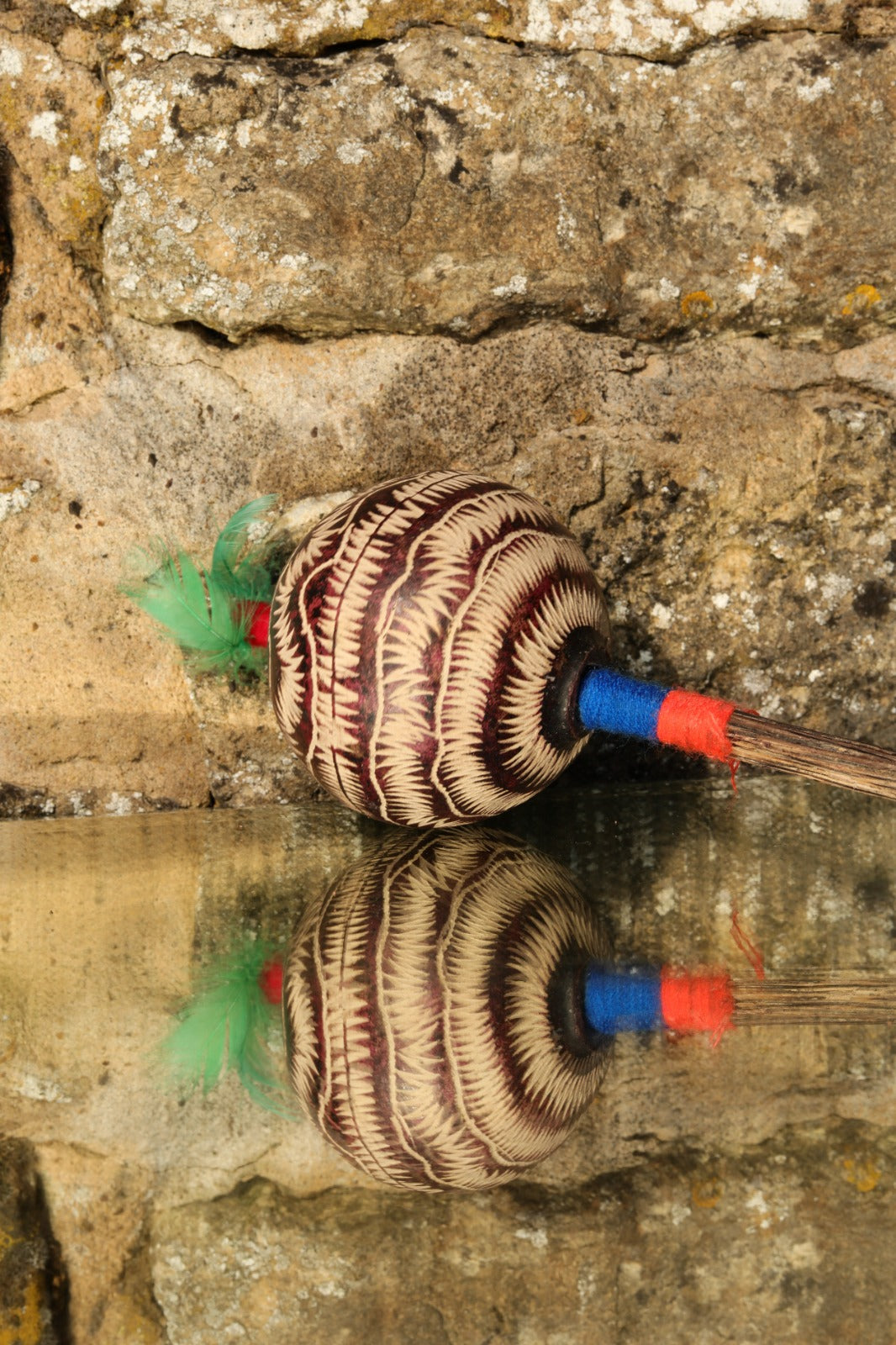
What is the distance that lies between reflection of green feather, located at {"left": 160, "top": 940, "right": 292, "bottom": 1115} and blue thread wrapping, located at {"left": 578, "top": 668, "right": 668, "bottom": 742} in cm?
44

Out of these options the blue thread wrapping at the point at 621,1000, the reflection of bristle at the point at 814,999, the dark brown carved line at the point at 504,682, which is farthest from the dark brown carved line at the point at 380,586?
the reflection of bristle at the point at 814,999

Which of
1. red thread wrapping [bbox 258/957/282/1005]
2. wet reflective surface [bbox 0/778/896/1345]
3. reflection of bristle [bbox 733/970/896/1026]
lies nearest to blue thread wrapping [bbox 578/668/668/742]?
wet reflective surface [bbox 0/778/896/1345]

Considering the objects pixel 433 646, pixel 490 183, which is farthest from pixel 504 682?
pixel 490 183

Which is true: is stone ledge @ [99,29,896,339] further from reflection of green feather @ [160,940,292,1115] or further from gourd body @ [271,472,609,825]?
reflection of green feather @ [160,940,292,1115]

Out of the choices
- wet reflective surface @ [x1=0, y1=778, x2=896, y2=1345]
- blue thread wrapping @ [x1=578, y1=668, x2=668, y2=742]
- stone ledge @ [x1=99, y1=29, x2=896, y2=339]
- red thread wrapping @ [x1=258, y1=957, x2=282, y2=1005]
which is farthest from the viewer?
stone ledge @ [x1=99, y1=29, x2=896, y2=339]

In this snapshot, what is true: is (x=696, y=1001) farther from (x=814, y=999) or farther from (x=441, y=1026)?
(x=441, y=1026)

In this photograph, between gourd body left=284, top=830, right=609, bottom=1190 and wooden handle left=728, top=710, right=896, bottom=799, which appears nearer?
gourd body left=284, top=830, right=609, bottom=1190

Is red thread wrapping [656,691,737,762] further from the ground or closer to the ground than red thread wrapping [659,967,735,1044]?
further from the ground

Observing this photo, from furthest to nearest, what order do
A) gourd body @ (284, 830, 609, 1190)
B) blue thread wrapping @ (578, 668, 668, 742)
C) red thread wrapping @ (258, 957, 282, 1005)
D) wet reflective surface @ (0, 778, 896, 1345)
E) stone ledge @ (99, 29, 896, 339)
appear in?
1. stone ledge @ (99, 29, 896, 339)
2. blue thread wrapping @ (578, 668, 668, 742)
3. red thread wrapping @ (258, 957, 282, 1005)
4. gourd body @ (284, 830, 609, 1190)
5. wet reflective surface @ (0, 778, 896, 1345)

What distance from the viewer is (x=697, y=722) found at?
1379 mm

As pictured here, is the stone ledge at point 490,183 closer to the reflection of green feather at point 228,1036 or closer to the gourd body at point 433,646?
the gourd body at point 433,646

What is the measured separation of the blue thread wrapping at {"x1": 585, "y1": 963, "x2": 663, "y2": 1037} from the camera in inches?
46.2

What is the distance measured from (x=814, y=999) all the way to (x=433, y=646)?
1.67 ft

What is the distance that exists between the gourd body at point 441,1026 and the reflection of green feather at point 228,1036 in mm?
27
